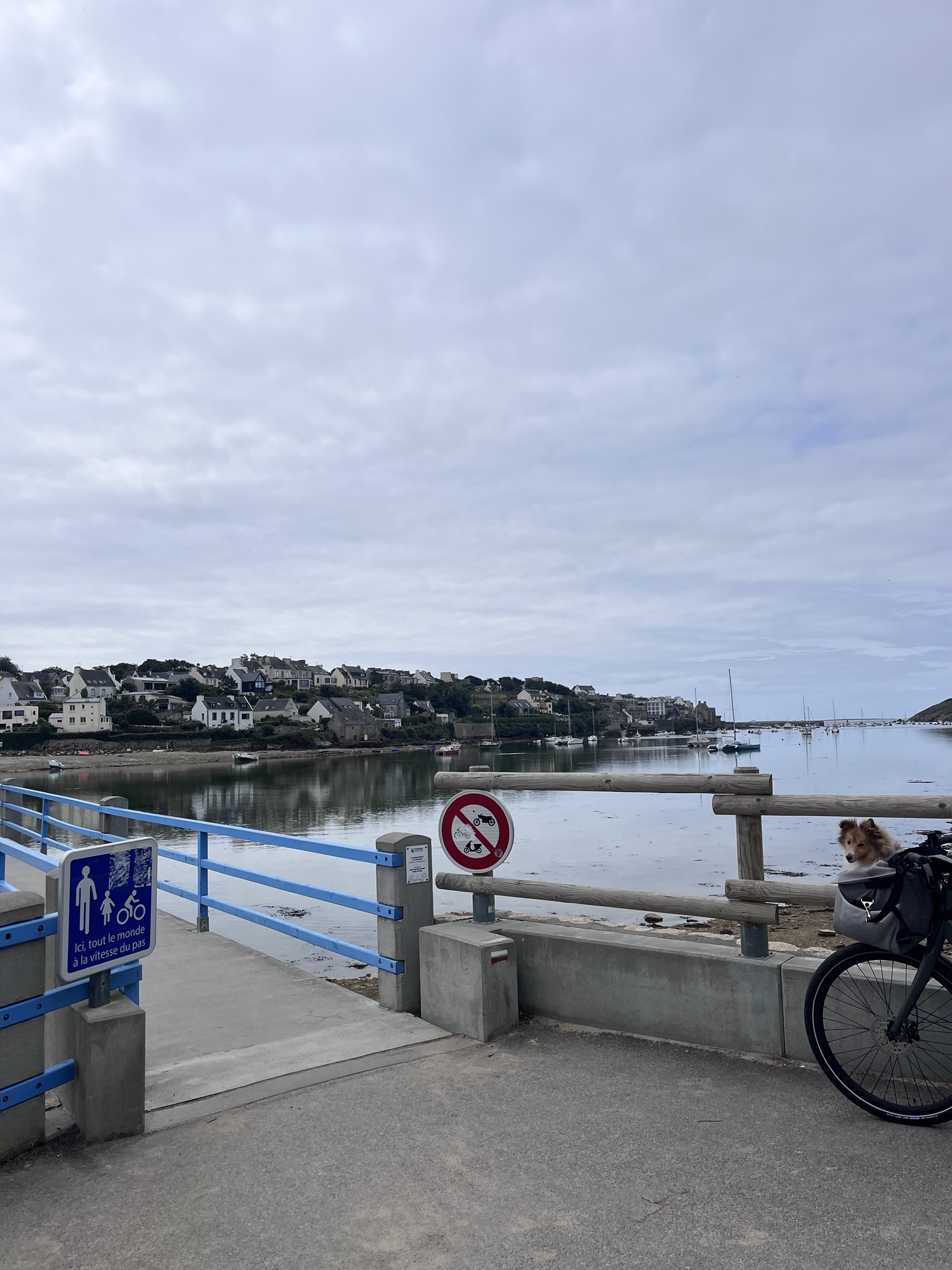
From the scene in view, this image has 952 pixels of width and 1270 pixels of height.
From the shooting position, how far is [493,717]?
529 feet

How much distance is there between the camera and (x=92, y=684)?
122m

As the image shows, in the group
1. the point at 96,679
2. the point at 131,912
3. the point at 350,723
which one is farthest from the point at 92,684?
the point at 131,912

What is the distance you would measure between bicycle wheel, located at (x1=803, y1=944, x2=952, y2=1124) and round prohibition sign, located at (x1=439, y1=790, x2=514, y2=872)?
2006mm

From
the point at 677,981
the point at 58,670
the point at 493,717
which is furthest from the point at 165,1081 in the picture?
the point at 493,717

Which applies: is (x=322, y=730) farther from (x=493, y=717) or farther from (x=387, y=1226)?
(x=387, y=1226)

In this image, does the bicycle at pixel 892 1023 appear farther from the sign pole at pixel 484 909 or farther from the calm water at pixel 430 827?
the calm water at pixel 430 827

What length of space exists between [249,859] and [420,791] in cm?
2820

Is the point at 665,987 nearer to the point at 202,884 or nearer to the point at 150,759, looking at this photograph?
the point at 202,884

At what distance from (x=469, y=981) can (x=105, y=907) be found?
2.06 meters

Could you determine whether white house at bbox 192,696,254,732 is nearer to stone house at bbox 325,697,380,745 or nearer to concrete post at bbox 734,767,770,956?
stone house at bbox 325,697,380,745

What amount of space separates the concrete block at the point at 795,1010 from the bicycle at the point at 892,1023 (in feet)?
1.11

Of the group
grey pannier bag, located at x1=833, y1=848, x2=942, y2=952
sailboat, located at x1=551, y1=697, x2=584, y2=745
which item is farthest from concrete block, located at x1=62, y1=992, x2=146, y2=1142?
sailboat, located at x1=551, y1=697, x2=584, y2=745

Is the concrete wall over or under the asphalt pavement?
over

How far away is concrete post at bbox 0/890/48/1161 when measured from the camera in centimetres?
325
